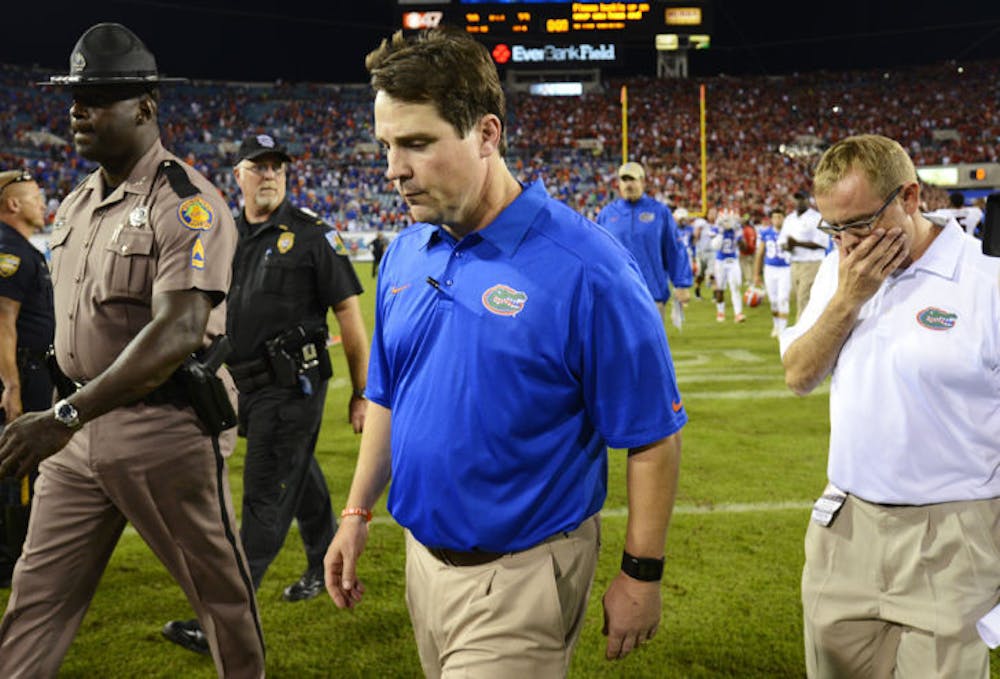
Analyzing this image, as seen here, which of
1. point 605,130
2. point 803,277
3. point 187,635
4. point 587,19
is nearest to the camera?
point 187,635

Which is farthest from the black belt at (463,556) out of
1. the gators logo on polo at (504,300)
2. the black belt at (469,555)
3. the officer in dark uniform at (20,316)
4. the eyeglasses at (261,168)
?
the officer in dark uniform at (20,316)

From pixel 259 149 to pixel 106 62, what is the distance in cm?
160

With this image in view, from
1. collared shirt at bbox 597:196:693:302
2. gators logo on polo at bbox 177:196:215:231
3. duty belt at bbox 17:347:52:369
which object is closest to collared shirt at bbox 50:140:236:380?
gators logo on polo at bbox 177:196:215:231

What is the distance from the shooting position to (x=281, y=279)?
14.1ft

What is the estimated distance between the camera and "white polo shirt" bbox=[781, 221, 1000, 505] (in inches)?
92.4

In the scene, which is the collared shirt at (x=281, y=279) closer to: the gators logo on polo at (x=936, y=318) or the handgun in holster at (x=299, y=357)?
the handgun in holster at (x=299, y=357)

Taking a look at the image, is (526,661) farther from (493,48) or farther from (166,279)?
(493,48)

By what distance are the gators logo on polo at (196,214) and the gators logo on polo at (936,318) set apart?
207 centimetres

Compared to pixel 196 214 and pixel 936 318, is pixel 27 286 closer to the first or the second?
pixel 196 214

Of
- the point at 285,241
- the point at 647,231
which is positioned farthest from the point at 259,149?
the point at 647,231

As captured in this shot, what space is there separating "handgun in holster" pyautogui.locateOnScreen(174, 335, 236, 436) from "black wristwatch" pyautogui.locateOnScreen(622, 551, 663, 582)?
1.54 metres

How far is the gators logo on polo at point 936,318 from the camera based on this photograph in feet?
7.74

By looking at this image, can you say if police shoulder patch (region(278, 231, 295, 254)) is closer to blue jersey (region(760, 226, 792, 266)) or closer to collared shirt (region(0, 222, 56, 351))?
collared shirt (region(0, 222, 56, 351))

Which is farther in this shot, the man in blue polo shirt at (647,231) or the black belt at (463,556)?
the man in blue polo shirt at (647,231)
